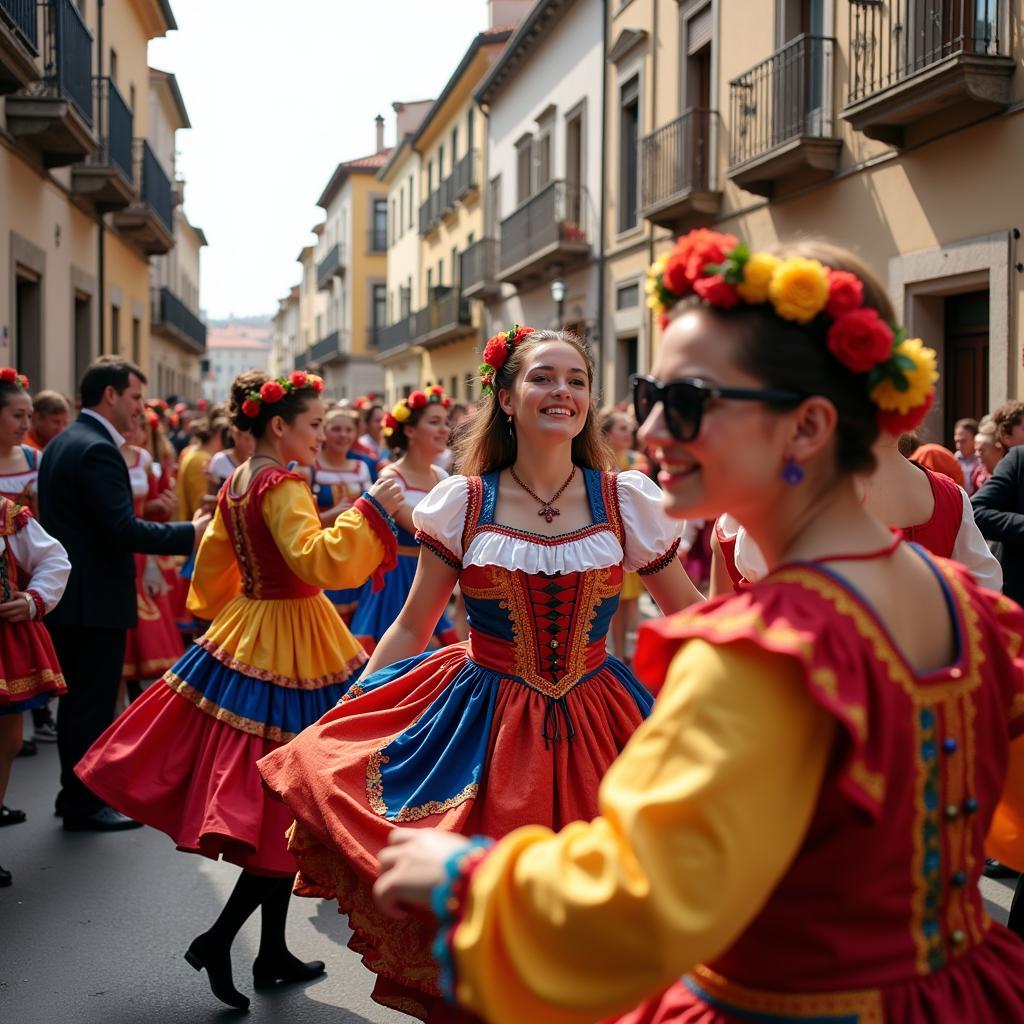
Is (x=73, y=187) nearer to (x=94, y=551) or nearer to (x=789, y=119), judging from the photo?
(x=789, y=119)

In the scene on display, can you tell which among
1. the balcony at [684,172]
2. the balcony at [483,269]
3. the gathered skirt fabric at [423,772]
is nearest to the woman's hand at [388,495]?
the gathered skirt fabric at [423,772]

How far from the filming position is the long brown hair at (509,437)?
3918mm

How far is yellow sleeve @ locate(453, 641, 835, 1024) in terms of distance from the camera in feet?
4.92

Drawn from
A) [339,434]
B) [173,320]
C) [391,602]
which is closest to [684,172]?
[339,434]

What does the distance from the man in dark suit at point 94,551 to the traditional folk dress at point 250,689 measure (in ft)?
4.48

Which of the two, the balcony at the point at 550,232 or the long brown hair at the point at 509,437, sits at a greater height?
the balcony at the point at 550,232

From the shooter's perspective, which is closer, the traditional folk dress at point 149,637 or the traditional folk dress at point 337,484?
the traditional folk dress at point 149,637

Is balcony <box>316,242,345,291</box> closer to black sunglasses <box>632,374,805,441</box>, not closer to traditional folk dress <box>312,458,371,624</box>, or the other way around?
traditional folk dress <box>312,458,371,624</box>

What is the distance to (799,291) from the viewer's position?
5.67ft

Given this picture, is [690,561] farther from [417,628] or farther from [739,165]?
[417,628]

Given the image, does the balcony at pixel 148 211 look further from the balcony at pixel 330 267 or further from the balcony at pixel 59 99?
the balcony at pixel 330 267

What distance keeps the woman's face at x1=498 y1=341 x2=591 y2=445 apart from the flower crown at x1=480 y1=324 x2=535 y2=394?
0.13 meters

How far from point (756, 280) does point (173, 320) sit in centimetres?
3481

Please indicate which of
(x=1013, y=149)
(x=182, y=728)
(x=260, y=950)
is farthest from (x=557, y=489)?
(x=1013, y=149)
